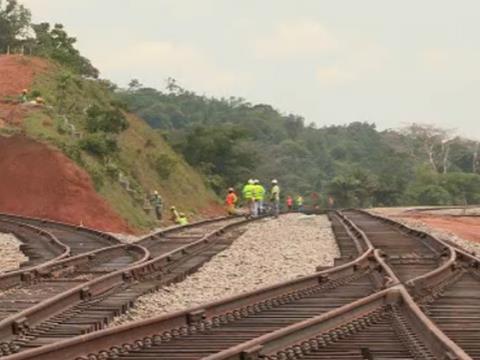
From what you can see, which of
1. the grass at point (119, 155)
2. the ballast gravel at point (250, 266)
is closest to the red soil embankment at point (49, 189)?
the grass at point (119, 155)

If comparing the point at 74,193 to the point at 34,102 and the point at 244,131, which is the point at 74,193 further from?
the point at 244,131

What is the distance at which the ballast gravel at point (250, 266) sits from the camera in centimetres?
1111

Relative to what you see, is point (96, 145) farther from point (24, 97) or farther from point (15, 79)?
point (15, 79)

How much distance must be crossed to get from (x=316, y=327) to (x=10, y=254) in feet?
39.2

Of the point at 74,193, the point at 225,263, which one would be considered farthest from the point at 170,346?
the point at 74,193

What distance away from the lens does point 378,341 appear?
24.6 feet

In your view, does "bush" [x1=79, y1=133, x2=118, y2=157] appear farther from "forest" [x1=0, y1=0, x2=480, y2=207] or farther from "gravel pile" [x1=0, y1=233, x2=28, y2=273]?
"gravel pile" [x1=0, y1=233, x2=28, y2=273]

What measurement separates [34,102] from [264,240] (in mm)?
24382

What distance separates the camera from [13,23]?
75625 mm

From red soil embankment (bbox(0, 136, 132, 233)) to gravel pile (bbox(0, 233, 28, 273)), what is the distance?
927 centimetres

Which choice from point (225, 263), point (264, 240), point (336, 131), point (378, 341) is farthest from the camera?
point (336, 131)

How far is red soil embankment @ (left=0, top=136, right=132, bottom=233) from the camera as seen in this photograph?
104ft

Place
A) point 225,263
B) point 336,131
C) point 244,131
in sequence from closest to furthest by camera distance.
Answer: point 225,263, point 244,131, point 336,131

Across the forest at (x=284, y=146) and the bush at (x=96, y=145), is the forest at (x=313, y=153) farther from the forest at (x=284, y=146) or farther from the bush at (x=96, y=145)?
the bush at (x=96, y=145)
